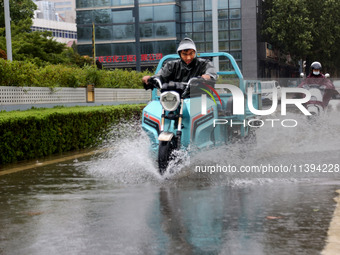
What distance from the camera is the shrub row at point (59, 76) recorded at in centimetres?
1426

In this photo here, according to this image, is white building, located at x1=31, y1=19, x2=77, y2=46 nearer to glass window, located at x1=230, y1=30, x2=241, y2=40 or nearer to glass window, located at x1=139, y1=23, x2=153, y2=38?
glass window, located at x1=139, y1=23, x2=153, y2=38

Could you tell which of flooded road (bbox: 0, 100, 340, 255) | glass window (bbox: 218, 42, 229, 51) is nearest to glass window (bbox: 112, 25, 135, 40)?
glass window (bbox: 218, 42, 229, 51)

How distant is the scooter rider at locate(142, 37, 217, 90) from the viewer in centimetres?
899

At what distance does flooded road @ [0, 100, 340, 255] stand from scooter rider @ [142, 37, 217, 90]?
104cm

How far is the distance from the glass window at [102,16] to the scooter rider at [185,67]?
5750 centimetres

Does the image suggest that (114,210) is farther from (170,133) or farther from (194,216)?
(170,133)

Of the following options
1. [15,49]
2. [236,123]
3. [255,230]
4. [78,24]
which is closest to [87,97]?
[236,123]

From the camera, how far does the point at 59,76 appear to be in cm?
1827

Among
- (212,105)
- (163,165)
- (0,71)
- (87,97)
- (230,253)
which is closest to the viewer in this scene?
(230,253)

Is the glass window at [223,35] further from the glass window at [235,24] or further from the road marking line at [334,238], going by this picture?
the road marking line at [334,238]

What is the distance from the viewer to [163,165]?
8.02 metres

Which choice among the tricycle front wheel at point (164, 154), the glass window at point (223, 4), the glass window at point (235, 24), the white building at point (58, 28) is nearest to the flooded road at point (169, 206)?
the tricycle front wheel at point (164, 154)

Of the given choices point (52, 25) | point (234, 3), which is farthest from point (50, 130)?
point (52, 25)

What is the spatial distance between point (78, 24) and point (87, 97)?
4823 centimetres
